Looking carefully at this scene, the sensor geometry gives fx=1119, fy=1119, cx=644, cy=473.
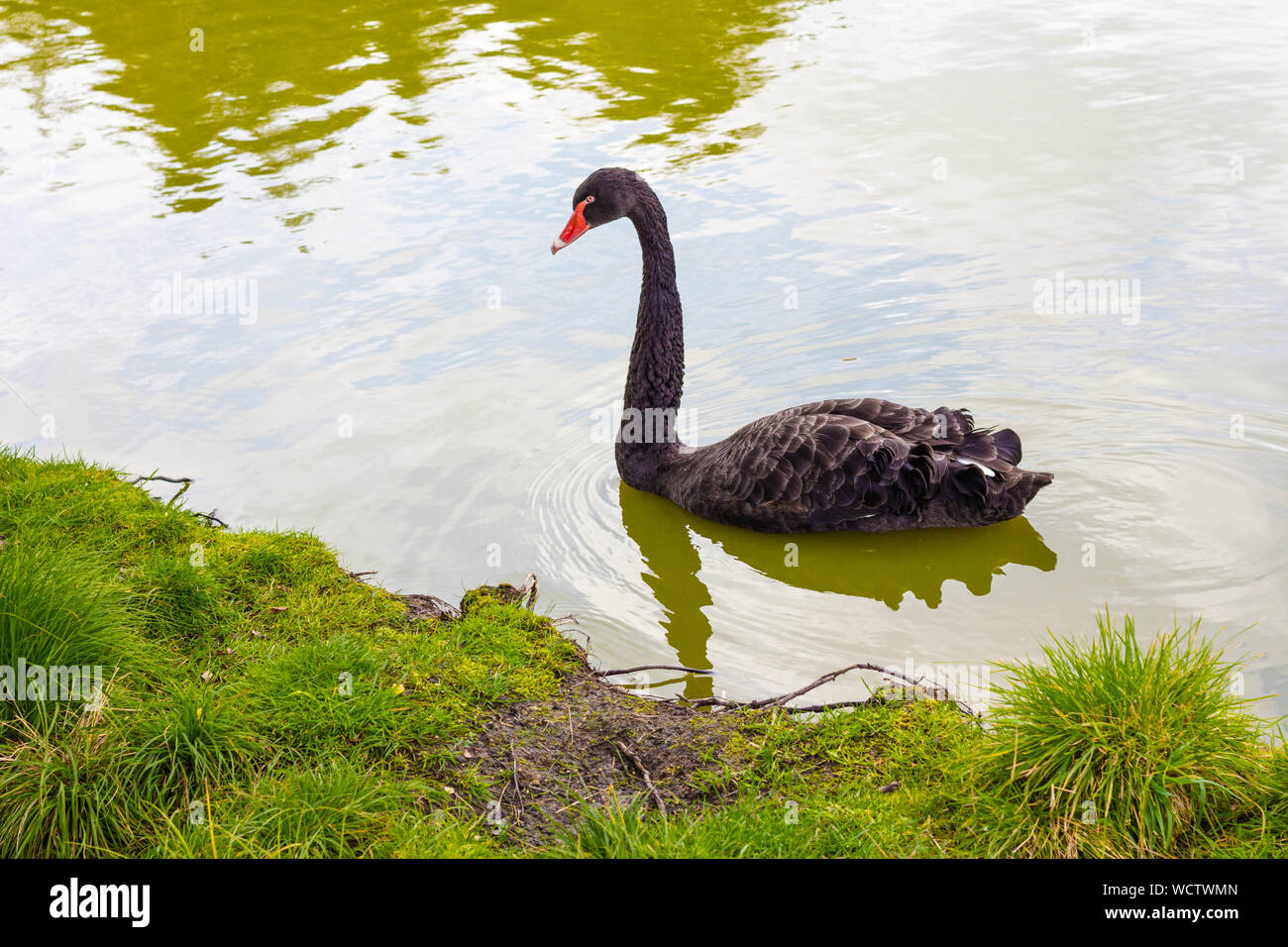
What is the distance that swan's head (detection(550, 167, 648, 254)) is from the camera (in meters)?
7.09

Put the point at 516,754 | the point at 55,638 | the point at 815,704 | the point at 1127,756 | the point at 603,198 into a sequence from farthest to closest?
1. the point at 603,198
2. the point at 815,704
3. the point at 516,754
4. the point at 55,638
5. the point at 1127,756

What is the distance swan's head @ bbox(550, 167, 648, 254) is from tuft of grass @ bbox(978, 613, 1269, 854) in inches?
176

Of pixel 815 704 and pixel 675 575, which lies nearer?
pixel 815 704

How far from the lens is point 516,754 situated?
4191 millimetres

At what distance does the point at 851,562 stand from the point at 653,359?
1.90 metres

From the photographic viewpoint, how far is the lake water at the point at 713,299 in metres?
6.10

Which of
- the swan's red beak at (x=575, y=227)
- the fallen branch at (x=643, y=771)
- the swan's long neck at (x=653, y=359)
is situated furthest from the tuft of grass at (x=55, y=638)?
the swan's red beak at (x=575, y=227)

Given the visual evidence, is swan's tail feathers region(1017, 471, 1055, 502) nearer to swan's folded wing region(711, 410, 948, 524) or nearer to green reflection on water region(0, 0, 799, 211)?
swan's folded wing region(711, 410, 948, 524)

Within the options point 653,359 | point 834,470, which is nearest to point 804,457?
point 834,470

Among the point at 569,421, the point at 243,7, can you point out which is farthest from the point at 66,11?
the point at 569,421

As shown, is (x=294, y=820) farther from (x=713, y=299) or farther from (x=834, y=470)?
(x=713, y=299)

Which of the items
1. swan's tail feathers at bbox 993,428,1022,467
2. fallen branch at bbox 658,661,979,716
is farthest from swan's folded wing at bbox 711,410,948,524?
fallen branch at bbox 658,661,979,716

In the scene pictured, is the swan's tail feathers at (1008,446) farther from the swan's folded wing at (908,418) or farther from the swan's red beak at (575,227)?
the swan's red beak at (575,227)

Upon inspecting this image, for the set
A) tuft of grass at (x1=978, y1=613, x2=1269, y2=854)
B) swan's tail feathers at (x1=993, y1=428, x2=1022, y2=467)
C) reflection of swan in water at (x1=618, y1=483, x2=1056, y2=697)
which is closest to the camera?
tuft of grass at (x1=978, y1=613, x2=1269, y2=854)
